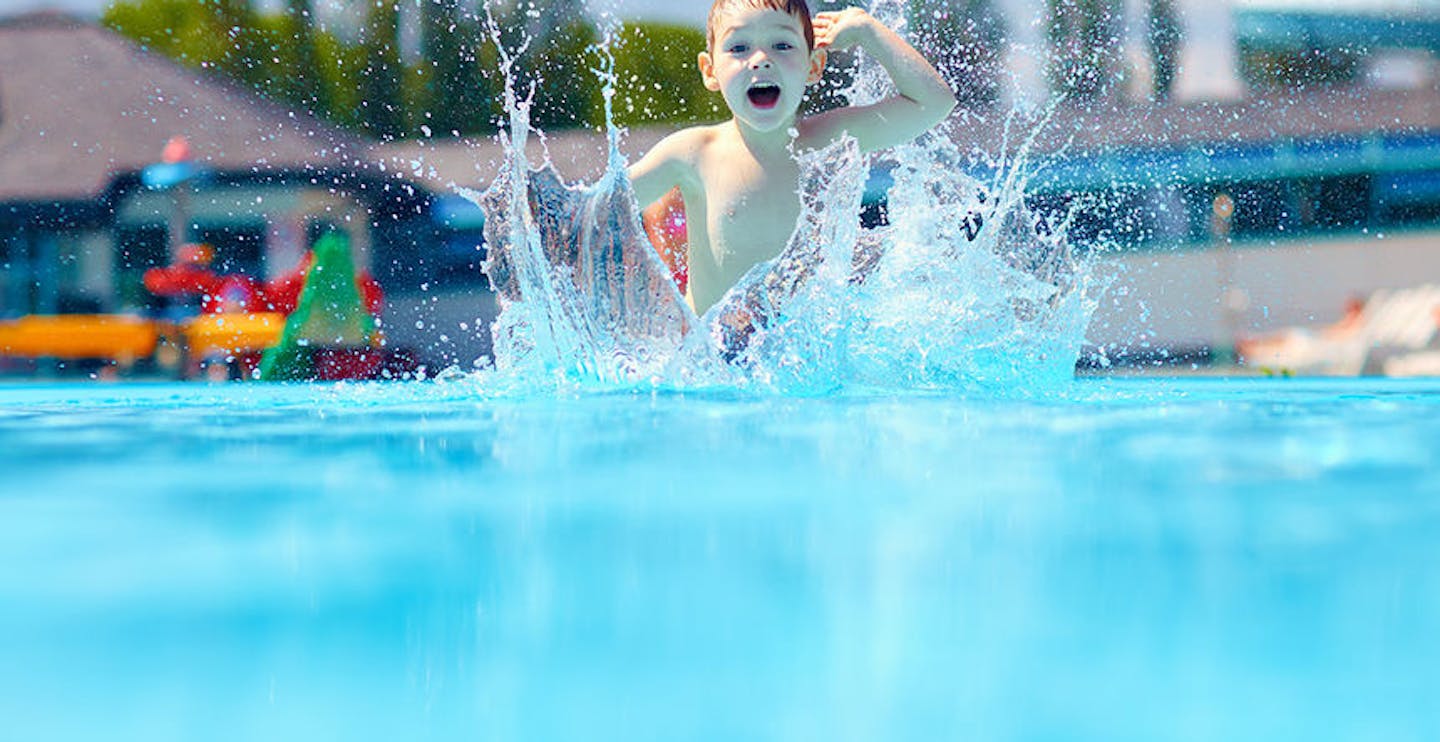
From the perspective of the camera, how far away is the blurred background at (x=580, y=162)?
26.4ft

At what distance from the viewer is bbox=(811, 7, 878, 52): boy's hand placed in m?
3.31

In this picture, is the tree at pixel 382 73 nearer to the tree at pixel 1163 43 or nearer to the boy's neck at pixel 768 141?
the tree at pixel 1163 43

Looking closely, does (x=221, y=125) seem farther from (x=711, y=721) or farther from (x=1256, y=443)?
(x=711, y=721)

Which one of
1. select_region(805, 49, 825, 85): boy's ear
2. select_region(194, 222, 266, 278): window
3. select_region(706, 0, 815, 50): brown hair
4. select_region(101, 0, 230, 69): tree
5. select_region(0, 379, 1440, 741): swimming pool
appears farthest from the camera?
select_region(101, 0, 230, 69): tree

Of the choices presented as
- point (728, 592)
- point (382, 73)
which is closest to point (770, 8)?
point (728, 592)

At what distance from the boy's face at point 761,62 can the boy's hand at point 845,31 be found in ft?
0.20

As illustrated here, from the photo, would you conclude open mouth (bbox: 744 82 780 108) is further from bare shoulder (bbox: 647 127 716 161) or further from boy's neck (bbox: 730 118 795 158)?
bare shoulder (bbox: 647 127 716 161)

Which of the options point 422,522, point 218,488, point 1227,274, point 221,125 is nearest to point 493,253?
point 218,488

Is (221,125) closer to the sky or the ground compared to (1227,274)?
closer to the sky

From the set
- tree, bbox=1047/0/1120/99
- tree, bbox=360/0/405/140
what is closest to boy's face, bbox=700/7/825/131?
tree, bbox=1047/0/1120/99

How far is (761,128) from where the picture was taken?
3377 millimetres

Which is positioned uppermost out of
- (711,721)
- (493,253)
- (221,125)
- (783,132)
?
(221,125)

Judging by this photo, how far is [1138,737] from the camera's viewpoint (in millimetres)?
607

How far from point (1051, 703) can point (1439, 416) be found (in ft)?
6.87
